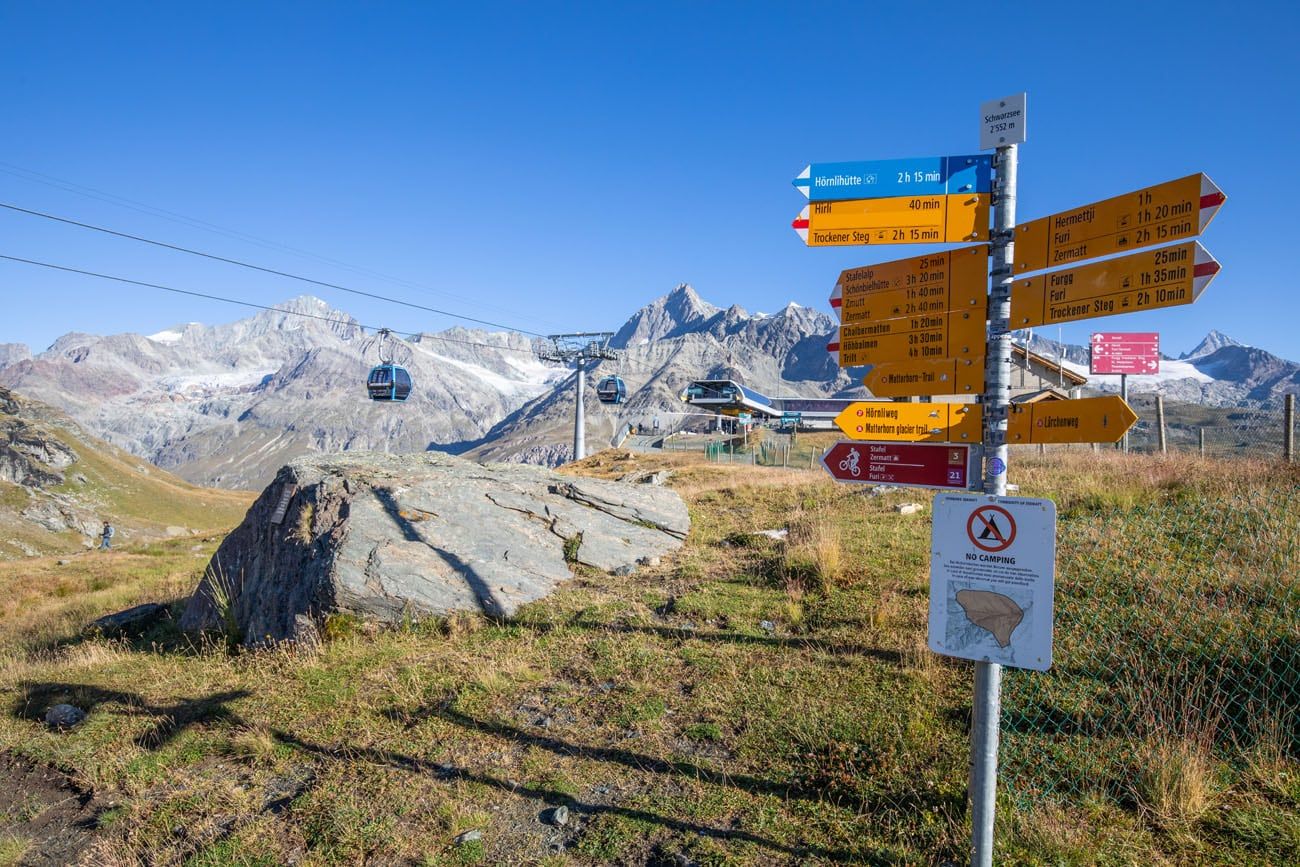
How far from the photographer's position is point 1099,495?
11547 millimetres

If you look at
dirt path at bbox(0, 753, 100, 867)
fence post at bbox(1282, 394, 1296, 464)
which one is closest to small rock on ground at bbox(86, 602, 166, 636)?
dirt path at bbox(0, 753, 100, 867)

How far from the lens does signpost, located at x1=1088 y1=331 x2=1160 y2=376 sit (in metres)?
38.7

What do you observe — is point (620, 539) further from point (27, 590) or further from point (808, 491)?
point (27, 590)

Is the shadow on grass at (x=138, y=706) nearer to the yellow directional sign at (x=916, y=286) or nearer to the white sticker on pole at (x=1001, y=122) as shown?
the yellow directional sign at (x=916, y=286)

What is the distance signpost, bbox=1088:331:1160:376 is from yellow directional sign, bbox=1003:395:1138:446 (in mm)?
41520

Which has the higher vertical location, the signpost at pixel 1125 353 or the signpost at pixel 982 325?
the signpost at pixel 1125 353

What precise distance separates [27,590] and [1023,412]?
3007 cm

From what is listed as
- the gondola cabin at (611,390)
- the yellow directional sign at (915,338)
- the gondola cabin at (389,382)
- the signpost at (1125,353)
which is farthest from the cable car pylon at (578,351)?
the yellow directional sign at (915,338)

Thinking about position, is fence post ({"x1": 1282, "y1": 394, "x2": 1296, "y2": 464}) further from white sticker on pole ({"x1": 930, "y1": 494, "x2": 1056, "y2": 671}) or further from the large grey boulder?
white sticker on pole ({"x1": 930, "y1": 494, "x2": 1056, "y2": 671})

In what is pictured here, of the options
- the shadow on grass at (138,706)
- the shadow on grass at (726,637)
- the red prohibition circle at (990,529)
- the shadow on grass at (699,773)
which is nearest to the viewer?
the red prohibition circle at (990,529)

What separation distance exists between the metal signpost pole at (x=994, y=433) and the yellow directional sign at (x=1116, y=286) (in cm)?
11

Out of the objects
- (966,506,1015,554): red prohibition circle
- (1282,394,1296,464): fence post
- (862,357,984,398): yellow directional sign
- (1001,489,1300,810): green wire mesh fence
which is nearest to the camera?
(966,506,1015,554): red prohibition circle

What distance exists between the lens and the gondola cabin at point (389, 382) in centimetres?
3722

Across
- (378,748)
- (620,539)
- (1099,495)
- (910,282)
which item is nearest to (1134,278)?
(910,282)
